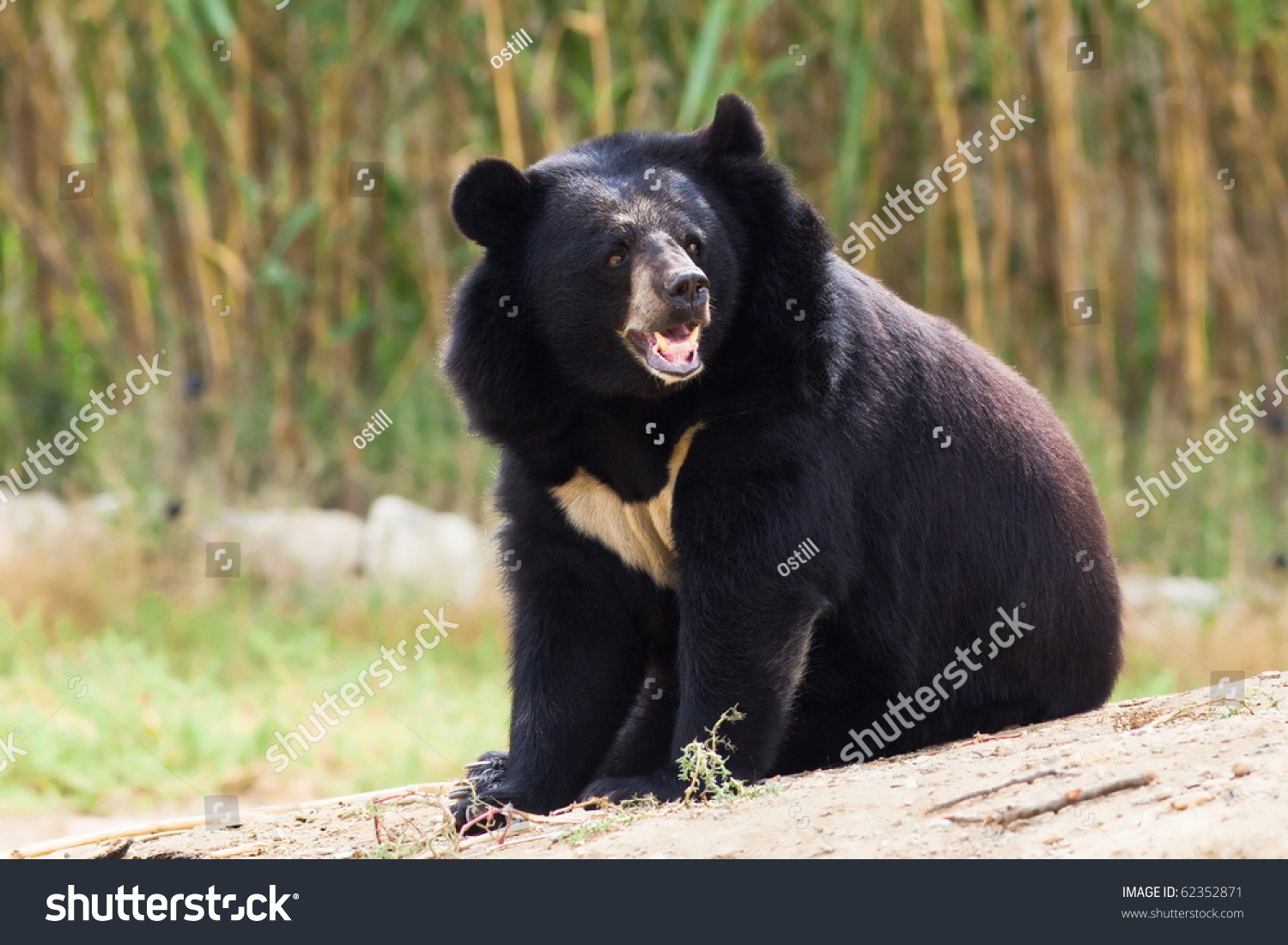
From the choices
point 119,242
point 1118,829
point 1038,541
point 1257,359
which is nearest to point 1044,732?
point 1038,541

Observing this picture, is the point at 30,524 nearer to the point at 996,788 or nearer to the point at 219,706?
the point at 219,706

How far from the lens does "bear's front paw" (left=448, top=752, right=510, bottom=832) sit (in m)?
3.46

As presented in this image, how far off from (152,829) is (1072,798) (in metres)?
2.39

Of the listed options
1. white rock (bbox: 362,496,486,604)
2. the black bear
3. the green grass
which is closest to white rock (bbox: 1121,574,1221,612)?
the green grass

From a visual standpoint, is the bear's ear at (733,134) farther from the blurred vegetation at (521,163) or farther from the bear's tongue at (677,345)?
the blurred vegetation at (521,163)

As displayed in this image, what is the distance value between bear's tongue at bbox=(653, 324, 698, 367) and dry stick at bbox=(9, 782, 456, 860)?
1.45 m

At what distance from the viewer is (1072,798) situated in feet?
9.20

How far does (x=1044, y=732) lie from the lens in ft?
11.6

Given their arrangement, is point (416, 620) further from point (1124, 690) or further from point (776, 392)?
point (776, 392)

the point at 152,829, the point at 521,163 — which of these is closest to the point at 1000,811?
the point at 152,829

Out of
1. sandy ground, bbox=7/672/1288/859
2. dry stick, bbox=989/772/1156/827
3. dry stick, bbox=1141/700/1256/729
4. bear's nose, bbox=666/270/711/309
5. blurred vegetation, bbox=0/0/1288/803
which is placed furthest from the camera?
blurred vegetation, bbox=0/0/1288/803

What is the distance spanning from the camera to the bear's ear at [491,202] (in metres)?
3.59

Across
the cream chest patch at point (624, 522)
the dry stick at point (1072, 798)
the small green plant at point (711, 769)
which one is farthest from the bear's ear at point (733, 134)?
the dry stick at point (1072, 798)

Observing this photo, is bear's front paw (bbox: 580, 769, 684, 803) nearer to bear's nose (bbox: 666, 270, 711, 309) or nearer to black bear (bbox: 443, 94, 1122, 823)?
black bear (bbox: 443, 94, 1122, 823)
